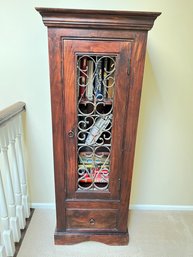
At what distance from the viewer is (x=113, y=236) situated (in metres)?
1.59

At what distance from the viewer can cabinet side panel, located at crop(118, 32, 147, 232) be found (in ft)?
3.88

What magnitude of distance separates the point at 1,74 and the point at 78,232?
1.46 metres

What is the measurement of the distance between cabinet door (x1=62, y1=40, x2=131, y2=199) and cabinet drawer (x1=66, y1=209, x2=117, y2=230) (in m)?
0.13

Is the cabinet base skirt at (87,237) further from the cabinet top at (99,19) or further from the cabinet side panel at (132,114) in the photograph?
the cabinet top at (99,19)

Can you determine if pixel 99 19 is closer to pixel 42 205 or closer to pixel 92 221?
pixel 92 221

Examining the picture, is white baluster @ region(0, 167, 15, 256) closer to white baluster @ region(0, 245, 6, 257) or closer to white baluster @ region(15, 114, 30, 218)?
white baluster @ region(0, 245, 6, 257)

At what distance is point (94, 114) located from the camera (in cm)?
136

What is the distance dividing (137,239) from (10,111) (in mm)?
1483

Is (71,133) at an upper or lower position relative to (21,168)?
upper

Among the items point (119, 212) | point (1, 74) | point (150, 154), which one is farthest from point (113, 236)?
point (1, 74)

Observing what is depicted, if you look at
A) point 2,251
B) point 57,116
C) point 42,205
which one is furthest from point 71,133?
point 42,205

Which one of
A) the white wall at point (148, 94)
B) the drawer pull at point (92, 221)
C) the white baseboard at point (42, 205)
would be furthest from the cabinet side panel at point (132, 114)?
the white baseboard at point (42, 205)

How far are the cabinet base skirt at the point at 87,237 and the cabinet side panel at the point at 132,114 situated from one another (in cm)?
11

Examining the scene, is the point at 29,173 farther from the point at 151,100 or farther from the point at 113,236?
the point at 151,100
